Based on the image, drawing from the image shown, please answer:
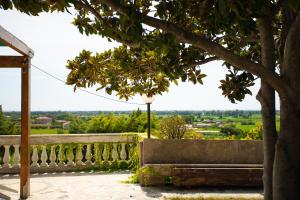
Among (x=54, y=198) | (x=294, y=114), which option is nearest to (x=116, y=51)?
(x=294, y=114)

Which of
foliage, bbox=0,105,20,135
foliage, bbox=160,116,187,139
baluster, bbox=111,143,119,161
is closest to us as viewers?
foliage, bbox=160,116,187,139

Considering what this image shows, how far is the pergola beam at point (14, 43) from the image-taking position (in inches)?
257

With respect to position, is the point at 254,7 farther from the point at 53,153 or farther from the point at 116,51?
the point at 53,153

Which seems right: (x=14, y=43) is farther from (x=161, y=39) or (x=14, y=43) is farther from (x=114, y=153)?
(x=114, y=153)

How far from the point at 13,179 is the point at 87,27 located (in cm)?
→ 651

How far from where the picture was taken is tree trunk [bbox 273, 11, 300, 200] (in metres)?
4.44

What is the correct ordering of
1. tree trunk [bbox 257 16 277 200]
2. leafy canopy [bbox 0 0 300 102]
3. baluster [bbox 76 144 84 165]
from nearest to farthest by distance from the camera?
leafy canopy [bbox 0 0 300 102], tree trunk [bbox 257 16 277 200], baluster [bbox 76 144 84 165]

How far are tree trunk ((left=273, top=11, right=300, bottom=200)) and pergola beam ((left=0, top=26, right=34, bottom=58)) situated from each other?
4.78m

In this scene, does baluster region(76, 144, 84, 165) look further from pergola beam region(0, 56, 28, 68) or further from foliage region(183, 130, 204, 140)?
pergola beam region(0, 56, 28, 68)

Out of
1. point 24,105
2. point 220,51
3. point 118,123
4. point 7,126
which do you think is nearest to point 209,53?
point 220,51

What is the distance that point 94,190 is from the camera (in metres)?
8.71

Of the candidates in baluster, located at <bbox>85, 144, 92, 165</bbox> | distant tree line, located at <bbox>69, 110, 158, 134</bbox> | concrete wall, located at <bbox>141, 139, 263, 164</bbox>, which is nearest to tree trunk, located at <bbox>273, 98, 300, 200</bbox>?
concrete wall, located at <bbox>141, 139, 263, 164</bbox>

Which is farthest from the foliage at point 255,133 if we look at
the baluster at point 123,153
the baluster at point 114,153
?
the baluster at point 114,153

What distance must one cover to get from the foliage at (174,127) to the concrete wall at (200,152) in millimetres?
1199
